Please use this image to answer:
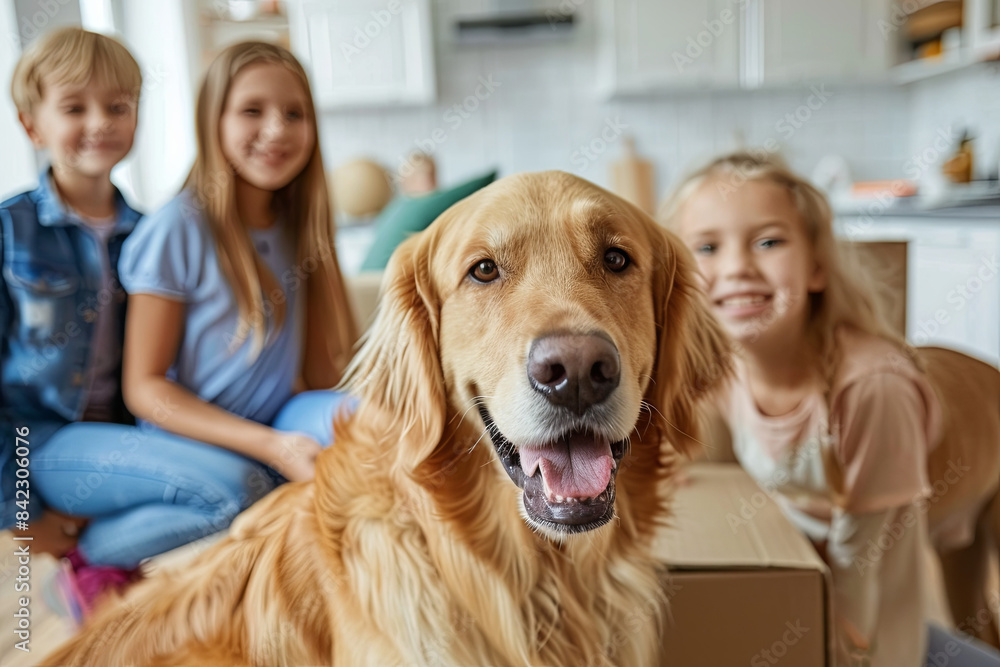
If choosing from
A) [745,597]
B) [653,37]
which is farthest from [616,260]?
[653,37]

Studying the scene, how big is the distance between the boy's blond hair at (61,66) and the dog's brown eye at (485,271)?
0.35 metres

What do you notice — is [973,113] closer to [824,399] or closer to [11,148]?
[824,399]

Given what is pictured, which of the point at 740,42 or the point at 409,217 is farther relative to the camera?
the point at 740,42

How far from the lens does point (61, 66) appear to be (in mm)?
543

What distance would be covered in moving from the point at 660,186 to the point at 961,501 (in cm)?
63

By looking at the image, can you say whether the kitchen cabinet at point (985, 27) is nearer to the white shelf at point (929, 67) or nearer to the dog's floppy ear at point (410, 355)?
the white shelf at point (929, 67)

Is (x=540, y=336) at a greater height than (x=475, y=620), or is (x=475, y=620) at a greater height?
(x=540, y=336)

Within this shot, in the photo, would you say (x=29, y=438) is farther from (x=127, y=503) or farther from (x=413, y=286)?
(x=413, y=286)

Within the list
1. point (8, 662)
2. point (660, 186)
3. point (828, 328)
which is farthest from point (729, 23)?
point (8, 662)

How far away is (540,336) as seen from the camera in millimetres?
448

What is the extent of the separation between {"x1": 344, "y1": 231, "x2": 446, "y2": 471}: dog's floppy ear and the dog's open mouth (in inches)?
3.6

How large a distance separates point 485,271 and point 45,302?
1.20ft

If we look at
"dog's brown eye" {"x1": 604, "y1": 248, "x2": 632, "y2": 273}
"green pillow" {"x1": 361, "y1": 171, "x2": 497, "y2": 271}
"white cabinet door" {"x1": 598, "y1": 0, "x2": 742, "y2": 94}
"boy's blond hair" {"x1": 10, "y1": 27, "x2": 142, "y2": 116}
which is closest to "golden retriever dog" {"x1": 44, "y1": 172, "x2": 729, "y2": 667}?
"dog's brown eye" {"x1": 604, "y1": 248, "x2": 632, "y2": 273}

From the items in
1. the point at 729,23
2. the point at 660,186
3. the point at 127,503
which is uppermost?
the point at 729,23
